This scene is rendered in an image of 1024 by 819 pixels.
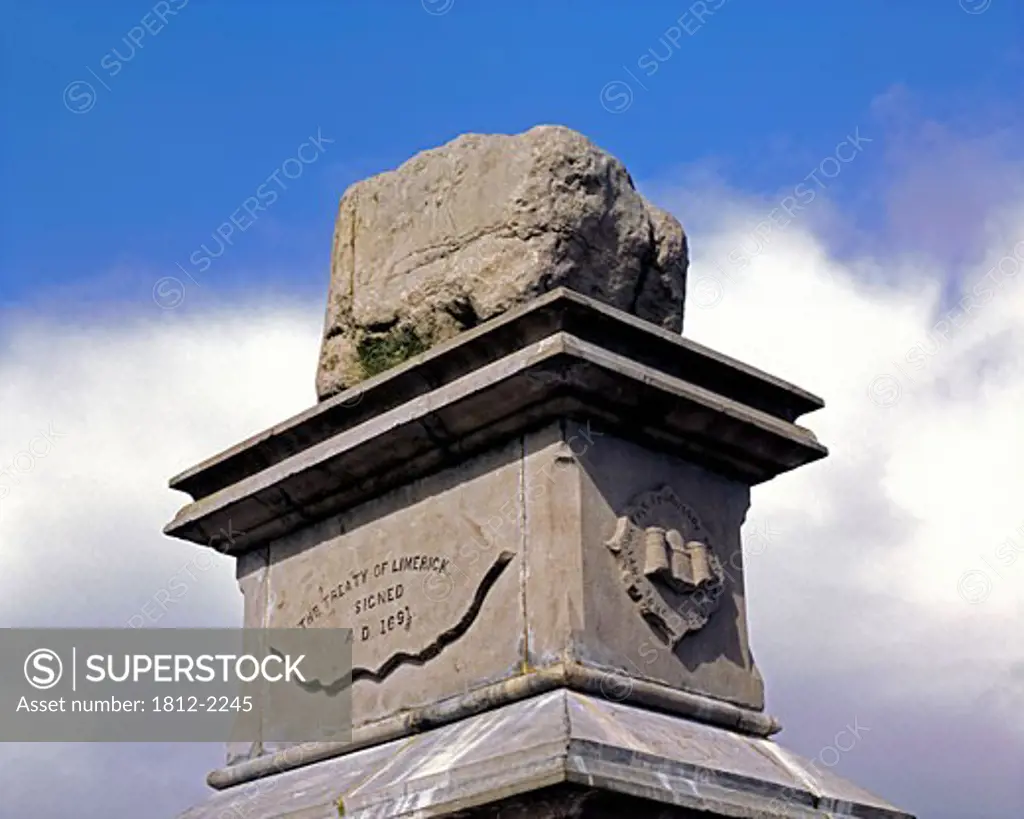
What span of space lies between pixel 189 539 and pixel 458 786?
7.06 feet

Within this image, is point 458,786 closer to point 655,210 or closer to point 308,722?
point 308,722

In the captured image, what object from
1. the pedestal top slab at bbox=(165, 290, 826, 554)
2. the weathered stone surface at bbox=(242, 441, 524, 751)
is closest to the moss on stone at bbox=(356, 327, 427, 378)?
the pedestal top slab at bbox=(165, 290, 826, 554)

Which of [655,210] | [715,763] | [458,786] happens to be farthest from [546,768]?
[655,210]

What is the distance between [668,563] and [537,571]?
0.43 m

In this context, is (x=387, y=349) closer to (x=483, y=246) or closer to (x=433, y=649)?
(x=483, y=246)

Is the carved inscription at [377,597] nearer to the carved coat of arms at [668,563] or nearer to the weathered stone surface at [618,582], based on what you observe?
the weathered stone surface at [618,582]

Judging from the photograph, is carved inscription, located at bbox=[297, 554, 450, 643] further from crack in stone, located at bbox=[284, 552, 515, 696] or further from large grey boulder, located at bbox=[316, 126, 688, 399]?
large grey boulder, located at bbox=[316, 126, 688, 399]

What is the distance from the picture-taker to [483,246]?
557 cm

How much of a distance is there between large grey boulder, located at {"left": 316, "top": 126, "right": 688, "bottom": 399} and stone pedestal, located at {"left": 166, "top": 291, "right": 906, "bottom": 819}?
1.12 ft

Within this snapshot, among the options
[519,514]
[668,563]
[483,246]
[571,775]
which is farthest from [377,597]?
[571,775]

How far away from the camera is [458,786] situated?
4.47m

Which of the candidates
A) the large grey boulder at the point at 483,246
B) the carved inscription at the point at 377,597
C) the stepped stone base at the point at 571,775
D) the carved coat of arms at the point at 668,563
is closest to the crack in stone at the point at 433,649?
the carved inscription at the point at 377,597

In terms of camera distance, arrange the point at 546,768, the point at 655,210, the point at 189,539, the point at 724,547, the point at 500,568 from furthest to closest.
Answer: the point at 189,539
the point at 655,210
the point at 724,547
the point at 500,568
the point at 546,768

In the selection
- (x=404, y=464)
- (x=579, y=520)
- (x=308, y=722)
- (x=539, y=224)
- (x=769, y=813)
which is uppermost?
(x=539, y=224)
